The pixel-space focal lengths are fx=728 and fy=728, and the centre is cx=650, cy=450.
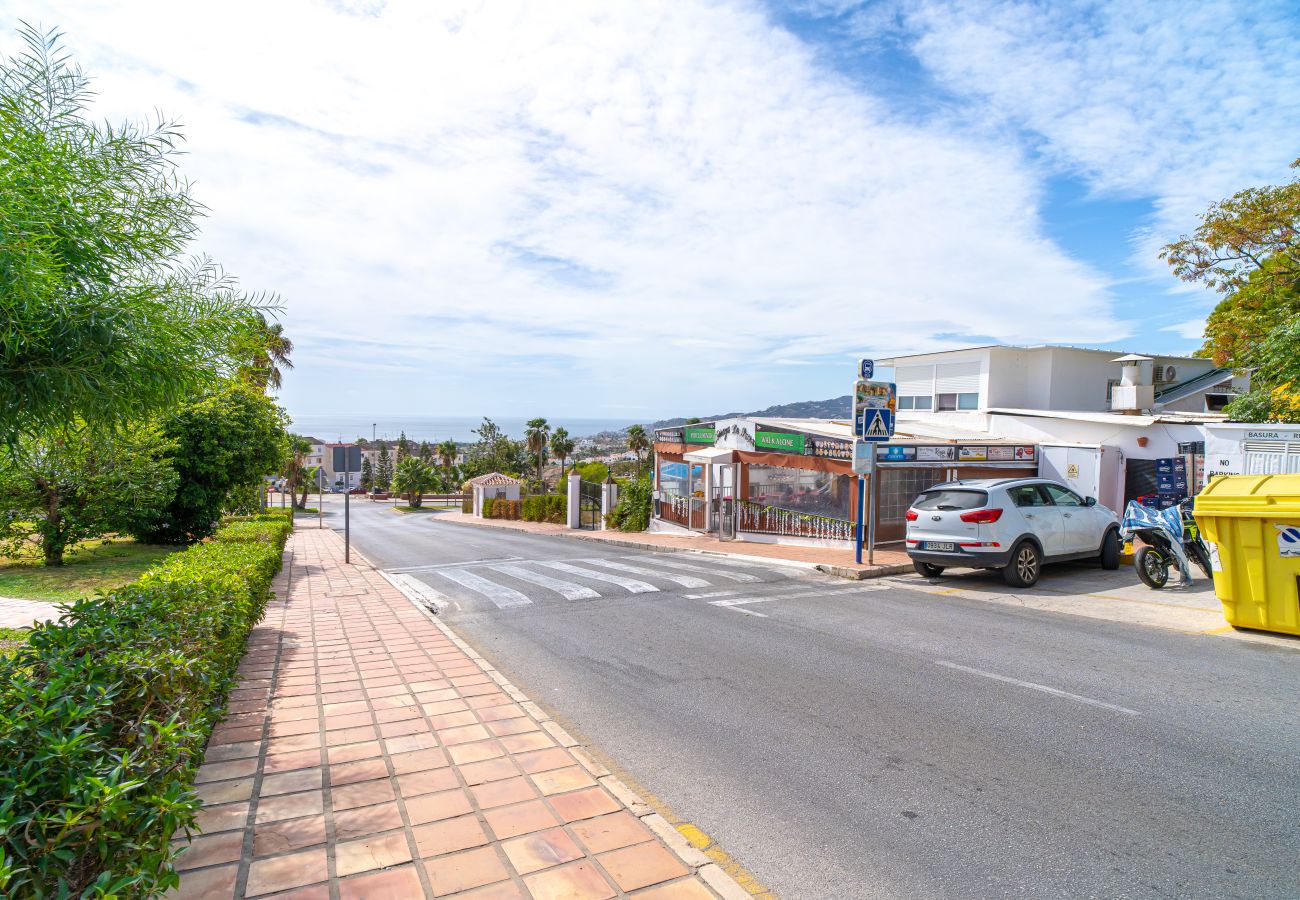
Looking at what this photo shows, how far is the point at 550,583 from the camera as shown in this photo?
40.4 ft

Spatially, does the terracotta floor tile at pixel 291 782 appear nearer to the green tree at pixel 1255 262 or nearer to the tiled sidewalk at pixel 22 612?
the tiled sidewalk at pixel 22 612

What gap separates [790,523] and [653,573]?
653 centimetres

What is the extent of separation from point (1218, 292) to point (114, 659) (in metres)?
27.0

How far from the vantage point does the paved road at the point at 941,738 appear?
363cm

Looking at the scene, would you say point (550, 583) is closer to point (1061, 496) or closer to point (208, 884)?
point (1061, 496)

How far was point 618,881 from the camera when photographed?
3.33 metres

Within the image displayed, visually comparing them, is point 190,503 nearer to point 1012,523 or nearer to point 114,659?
point 114,659

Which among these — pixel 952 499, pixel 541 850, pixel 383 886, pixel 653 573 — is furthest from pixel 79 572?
pixel 952 499

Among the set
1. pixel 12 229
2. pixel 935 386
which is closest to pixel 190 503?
pixel 12 229

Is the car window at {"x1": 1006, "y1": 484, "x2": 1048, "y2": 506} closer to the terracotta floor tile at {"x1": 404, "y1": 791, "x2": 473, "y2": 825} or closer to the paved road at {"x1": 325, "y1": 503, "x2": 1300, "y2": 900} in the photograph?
the paved road at {"x1": 325, "y1": 503, "x2": 1300, "y2": 900}

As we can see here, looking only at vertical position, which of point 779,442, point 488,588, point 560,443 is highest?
point 560,443

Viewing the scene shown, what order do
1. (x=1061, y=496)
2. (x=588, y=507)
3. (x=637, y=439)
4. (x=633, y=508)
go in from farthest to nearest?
(x=637, y=439), (x=588, y=507), (x=633, y=508), (x=1061, y=496)

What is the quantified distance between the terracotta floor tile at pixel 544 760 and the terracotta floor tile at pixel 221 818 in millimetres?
1520

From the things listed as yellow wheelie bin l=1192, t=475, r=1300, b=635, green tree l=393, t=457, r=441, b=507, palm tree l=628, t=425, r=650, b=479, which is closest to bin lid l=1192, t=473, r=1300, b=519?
yellow wheelie bin l=1192, t=475, r=1300, b=635
